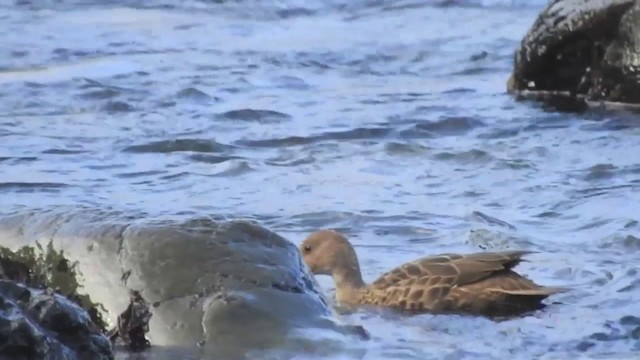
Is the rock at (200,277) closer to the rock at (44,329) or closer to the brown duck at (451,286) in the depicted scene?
the rock at (44,329)

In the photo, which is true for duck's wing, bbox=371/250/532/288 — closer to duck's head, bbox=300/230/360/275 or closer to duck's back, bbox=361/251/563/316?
duck's back, bbox=361/251/563/316

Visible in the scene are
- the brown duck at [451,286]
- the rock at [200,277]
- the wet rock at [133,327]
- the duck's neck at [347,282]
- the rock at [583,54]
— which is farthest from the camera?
the rock at [583,54]

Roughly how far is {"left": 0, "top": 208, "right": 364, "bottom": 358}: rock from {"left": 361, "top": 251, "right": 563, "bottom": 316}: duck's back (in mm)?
1188

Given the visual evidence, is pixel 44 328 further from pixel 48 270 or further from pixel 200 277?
pixel 48 270

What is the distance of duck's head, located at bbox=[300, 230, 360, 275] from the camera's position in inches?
323

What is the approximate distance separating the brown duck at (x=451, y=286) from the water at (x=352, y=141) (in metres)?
0.16

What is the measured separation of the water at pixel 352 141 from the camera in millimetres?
8219

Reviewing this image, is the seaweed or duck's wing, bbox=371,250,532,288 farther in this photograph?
duck's wing, bbox=371,250,532,288

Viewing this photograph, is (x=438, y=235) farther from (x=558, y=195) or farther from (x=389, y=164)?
(x=389, y=164)

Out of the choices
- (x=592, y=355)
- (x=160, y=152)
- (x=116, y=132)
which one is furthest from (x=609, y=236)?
(x=116, y=132)

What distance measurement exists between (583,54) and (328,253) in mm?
5604

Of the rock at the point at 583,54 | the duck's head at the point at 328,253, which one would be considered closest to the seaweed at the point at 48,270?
the duck's head at the point at 328,253

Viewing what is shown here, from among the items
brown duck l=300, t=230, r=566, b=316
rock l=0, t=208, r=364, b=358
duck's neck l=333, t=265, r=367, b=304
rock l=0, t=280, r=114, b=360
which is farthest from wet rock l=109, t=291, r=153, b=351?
duck's neck l=333, t=265, r=367, b=304

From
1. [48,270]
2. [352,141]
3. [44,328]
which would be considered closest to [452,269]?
[48,270]
